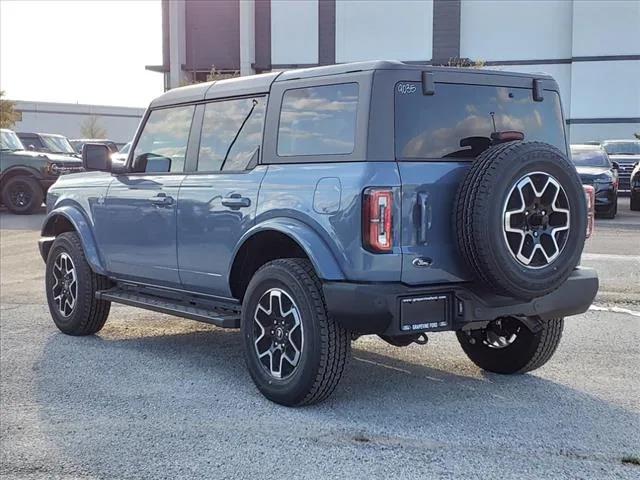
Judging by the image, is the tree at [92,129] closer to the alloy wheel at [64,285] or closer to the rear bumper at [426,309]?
the alloy wheel at [64,285]

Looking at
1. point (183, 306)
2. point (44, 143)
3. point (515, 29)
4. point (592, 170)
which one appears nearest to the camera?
point (183, 306)

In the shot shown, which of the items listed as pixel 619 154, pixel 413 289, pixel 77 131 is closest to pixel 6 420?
pixel 413 289

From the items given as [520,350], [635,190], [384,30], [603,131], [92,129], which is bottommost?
[520,350]

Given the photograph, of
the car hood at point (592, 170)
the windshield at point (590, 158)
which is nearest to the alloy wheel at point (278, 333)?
the car hood at point (592, 170)

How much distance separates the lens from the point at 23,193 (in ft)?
62.2

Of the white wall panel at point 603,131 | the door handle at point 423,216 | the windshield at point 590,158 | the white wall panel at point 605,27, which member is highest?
the white wall panel at point 605,27

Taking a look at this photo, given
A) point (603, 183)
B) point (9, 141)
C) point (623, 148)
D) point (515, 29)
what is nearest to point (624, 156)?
point (623, 148)

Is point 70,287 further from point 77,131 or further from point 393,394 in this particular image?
point 77,131

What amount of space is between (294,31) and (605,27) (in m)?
16.7

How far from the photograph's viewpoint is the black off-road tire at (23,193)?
61.6ft

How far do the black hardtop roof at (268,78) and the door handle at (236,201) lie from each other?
74cm

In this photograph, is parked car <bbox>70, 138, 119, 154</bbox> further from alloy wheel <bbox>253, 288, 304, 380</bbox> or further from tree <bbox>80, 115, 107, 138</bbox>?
tree <bbox>80, 115, 107, 138</bbox>

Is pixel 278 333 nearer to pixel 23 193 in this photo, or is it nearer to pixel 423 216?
pixel 423 216

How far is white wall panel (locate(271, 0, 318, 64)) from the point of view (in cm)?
4447
